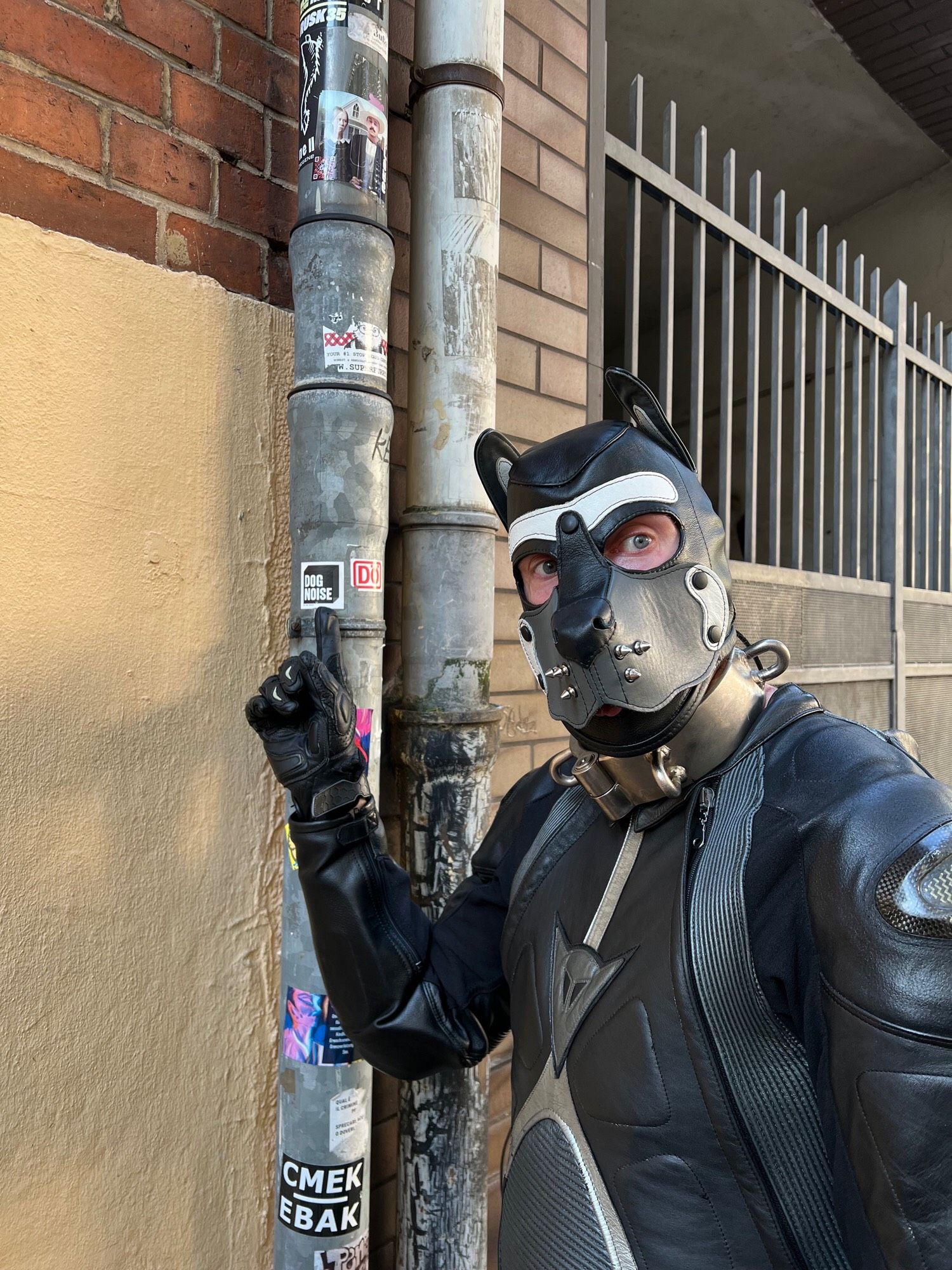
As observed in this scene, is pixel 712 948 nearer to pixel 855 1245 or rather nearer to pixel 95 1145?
pixel 855 1245

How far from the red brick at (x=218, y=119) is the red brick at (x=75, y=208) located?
20 cm

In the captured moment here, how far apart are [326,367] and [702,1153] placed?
1.29 m

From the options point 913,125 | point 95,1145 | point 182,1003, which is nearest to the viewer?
point 95,1145

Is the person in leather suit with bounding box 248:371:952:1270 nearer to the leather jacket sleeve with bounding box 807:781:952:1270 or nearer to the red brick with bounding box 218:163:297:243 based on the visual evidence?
the leather jacket sleeve with bounding box 807:781:952:1270

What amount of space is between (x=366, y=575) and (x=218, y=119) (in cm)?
88

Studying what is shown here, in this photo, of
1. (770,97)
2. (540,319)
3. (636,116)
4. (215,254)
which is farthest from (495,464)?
(770,97)

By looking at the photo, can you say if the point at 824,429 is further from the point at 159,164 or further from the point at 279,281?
the point at 159,164

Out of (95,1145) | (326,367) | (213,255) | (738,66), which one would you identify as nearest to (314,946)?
(95,1145)

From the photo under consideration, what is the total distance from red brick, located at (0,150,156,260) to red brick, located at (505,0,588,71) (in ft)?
4.19

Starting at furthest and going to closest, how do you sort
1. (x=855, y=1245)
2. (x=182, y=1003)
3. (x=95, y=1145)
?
(x=182, y=1003) → (x=95, y=1145) → (x=855, y=1245)

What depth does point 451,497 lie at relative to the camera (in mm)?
1885

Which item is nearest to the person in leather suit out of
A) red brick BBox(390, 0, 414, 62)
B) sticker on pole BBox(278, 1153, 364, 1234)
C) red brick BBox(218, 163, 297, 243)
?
sticker on pole BBox(278, 1153, 364, 1234)

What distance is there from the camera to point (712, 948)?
1.06 m

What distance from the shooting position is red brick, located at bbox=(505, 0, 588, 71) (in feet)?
7.70
